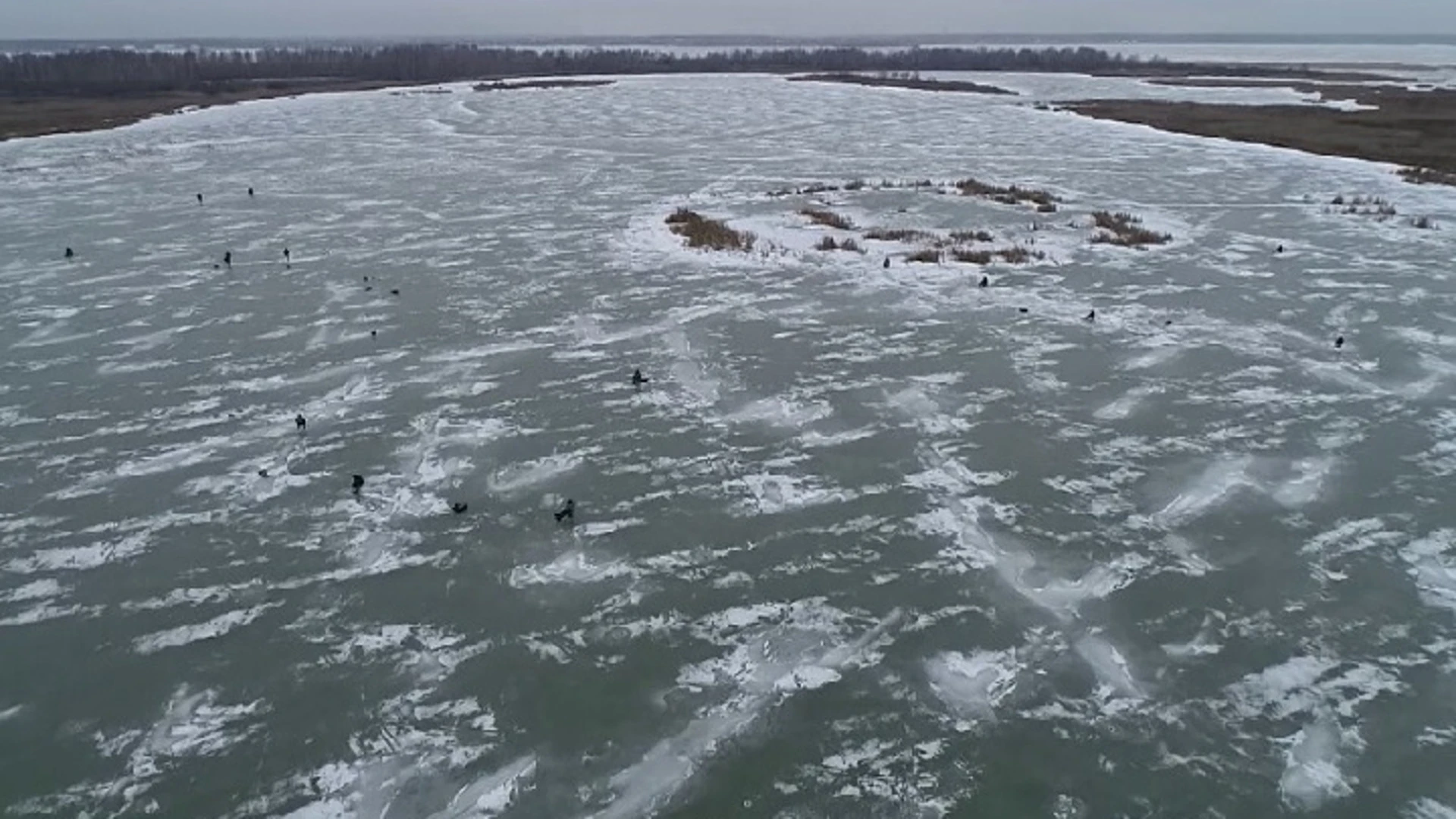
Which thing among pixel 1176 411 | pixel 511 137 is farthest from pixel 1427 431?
pixel 511 137

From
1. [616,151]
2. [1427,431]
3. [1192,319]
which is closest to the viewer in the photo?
[1427,431]

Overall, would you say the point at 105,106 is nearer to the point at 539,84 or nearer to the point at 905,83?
the point at 539,84

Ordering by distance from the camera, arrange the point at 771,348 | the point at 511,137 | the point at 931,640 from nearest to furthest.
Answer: the point at 931,640, the point at 771,348, the point at 511,137

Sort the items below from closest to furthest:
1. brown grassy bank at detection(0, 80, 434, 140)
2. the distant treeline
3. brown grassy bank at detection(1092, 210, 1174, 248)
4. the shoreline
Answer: brown grassy bank at detection(1092, 210, 1174, 248), the shoreline, brown grassy bank at detection(0, 80, 434, 140), the distant treeline

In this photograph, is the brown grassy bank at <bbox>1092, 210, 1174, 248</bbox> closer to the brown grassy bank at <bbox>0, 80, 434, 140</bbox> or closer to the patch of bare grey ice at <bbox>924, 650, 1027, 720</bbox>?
the patch of bare grey ice at <bbox>924, 650, 1027, 720</bbox>

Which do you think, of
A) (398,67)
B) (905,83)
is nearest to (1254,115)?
(905,83)

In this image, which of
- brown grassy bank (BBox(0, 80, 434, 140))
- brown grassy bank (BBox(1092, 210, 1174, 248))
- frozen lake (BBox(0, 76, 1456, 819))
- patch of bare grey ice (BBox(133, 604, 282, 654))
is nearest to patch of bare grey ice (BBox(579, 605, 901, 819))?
frozen lake (BBox(0, 76, 1456, 819))

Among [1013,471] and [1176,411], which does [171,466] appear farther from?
[1176,411]

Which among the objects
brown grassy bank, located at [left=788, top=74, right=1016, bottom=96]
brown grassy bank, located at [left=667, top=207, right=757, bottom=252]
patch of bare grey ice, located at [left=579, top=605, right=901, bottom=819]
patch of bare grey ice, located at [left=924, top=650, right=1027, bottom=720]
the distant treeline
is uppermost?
the distant treeline
